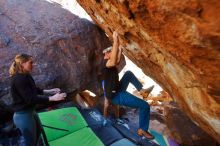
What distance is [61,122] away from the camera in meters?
7.65

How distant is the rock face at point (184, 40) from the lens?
341 cm

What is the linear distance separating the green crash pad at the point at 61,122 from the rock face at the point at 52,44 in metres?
0.78

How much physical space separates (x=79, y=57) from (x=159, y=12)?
207 inches

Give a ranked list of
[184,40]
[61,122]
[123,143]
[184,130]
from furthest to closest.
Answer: [184,130]
[61,122]
[123,143]
[184,40]

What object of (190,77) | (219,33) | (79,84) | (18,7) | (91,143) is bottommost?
(91,143)

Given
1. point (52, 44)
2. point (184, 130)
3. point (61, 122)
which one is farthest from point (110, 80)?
point (184, 130)

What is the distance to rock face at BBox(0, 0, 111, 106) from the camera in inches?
325

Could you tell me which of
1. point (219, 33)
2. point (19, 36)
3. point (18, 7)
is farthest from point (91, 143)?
point (18, 7)

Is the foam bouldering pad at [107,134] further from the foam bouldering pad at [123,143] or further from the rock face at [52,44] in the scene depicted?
the rock face at [52,44]

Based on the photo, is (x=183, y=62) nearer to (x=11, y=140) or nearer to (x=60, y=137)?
(x=60, y=137)

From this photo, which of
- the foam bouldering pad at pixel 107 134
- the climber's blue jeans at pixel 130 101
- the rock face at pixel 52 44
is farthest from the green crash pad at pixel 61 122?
the climber's blue jeans at pixel 130 101

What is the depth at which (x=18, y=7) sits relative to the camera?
9695mm

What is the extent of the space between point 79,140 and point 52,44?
311 centimetres

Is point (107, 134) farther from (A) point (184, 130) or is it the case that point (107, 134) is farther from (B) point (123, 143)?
(A) point (184, 130)
